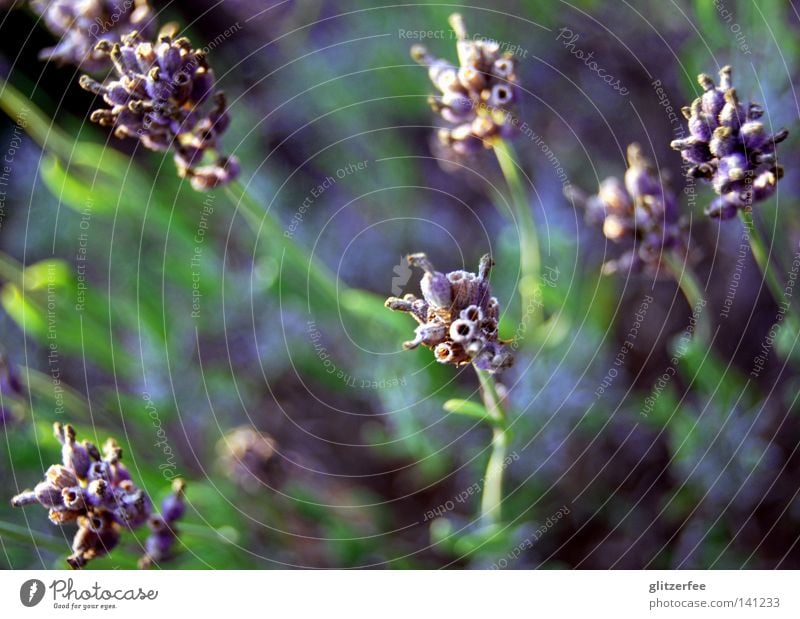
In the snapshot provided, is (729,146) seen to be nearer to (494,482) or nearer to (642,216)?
(642,216)

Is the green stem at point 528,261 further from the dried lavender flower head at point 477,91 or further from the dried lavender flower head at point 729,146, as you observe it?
the dried lavender flower head at point 729,146

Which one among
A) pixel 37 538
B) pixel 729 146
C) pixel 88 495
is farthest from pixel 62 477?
pixel 729 146

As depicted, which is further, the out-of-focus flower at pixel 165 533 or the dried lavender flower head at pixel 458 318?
the out-of-focus flower at pixel 165 533

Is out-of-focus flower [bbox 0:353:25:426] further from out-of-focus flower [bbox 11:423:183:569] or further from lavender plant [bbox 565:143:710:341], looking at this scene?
lavender plant [bbox 565:143:710:341]

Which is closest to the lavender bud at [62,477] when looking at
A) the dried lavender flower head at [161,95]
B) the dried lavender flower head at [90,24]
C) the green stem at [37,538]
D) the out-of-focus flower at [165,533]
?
the out-of-focus flower at [165,533]
